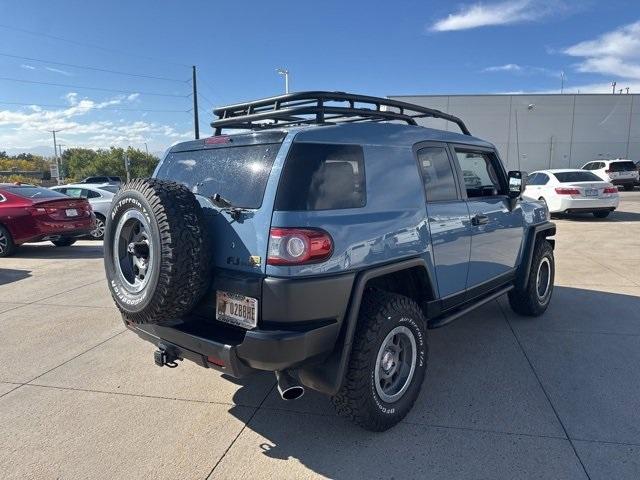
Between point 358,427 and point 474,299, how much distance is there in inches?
66.8

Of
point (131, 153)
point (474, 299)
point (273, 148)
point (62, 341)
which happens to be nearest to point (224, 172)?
point (273, 148)

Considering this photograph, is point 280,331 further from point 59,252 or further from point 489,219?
point 59,252

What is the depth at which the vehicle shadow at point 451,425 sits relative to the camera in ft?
8.43

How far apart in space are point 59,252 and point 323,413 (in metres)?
8.80

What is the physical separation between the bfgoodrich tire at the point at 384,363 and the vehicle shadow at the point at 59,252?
26.3 ft

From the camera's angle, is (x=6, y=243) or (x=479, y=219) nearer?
(x=479, y=219)

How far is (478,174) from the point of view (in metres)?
4.22

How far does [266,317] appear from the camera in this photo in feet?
8.01

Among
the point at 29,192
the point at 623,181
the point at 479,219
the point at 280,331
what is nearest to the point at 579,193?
the point at 479,219

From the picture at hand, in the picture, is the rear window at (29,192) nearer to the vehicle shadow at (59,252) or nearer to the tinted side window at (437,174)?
the vehicle shadow at (59,252)

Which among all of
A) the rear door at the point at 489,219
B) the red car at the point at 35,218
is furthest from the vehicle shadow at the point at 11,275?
the rear door at the point at 489,219

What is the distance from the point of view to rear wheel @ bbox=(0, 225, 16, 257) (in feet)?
29.3

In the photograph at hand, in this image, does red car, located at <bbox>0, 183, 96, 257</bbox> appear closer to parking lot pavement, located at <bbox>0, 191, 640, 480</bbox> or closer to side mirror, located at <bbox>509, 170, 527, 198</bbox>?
parking lot pavement, located at <bbox>0, 191, 640, 480</bbox>

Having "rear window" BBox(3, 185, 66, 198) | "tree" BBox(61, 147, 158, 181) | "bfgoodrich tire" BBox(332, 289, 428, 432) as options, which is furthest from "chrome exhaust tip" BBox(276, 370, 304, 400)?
"tree" BBox(61, 147, 158, 181)
